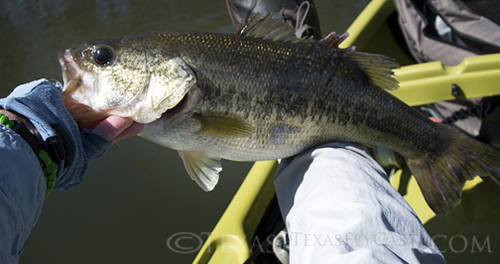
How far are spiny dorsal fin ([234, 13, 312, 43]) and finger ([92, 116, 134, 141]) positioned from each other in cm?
49

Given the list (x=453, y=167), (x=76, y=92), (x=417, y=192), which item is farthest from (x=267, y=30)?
(x=417, y=192)

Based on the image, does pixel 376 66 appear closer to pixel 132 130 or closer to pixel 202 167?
pixel 202 167

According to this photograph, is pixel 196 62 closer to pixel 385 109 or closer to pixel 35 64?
pixel 385 109

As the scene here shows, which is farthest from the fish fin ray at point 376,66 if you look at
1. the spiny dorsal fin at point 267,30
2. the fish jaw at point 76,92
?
the fish jaw at point 76,92

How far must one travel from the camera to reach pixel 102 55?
3.46ft

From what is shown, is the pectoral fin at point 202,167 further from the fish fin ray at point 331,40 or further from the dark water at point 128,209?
the dark water at point 128,209

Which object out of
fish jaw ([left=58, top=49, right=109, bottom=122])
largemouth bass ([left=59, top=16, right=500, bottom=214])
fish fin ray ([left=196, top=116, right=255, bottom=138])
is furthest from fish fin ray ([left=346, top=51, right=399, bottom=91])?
fish jaw ([left=58, top=49, right=109, bottom=122])

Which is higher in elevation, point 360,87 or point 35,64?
point 360,87

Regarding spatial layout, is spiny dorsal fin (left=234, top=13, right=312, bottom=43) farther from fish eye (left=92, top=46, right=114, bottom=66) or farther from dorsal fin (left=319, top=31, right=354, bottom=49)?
fish eye (left=92, top=46, right=114, bottom=66)

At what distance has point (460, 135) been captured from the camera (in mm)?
1336

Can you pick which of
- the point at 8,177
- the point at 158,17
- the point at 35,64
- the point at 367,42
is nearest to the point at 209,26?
the point at 158,17

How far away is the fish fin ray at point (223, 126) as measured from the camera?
111cm

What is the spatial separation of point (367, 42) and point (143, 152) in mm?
2041

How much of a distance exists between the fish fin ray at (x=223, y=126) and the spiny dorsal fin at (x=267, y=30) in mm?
319
